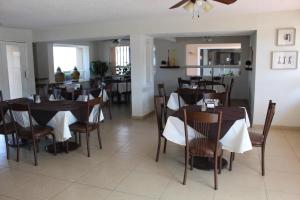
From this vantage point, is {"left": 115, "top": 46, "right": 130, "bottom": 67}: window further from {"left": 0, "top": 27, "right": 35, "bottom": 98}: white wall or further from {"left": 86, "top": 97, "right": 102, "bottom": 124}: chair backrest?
{"left": 86, "top": 97, "right": 102, "bottom": 124}: chair backrest

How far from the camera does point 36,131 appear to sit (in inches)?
144

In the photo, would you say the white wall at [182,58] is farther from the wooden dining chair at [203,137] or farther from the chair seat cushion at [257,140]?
the wooden dining chair at [203,137]

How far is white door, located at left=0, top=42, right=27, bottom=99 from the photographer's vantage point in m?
6.66

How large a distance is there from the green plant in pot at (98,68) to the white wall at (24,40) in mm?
2816

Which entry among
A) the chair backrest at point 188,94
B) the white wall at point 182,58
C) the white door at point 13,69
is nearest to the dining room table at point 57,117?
the chair backrest at point 188,94

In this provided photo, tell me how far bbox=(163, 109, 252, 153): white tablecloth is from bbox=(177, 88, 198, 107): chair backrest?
6.61ft

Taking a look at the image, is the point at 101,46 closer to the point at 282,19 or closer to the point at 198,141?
the point at 282,19

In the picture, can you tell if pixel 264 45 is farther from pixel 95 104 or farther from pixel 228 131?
pixel 95 104

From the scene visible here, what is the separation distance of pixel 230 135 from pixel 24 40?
6.19m

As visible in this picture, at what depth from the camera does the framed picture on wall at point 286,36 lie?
4.84 m

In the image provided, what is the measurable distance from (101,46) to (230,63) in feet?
16.0

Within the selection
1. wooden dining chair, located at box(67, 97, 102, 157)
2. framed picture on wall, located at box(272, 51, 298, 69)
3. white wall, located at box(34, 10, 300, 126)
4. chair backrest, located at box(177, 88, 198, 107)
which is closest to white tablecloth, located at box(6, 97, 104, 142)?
wooden dining chair, located at box(67, 97, 102, 157)

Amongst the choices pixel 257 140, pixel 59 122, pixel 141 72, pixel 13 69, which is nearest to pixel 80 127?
pixel 59 122

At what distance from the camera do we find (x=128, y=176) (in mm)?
3234
